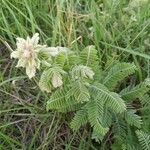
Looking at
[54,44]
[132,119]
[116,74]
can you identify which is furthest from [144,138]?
[54,44]

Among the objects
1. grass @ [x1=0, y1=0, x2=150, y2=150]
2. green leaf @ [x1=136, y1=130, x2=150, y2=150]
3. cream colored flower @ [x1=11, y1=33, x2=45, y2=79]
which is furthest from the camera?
grass @ [x1=0, y1=0, x2=150, y2=150]

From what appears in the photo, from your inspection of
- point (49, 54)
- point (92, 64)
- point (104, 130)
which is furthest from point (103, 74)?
point (49, 54)

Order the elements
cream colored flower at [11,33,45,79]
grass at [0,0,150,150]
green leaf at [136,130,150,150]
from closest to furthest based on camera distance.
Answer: cream colored flower at [11,33,45,79]
green leaf at [136,130,150,150]
grass at [0,0,150,150]

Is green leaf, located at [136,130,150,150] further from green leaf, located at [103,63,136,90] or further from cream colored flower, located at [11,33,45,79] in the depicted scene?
cream colored flower, located at [11,33,45,79]

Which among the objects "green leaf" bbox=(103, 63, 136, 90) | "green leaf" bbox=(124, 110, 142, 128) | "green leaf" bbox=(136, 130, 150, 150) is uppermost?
"green leaf" bbox=(103, 63, 136, 90)

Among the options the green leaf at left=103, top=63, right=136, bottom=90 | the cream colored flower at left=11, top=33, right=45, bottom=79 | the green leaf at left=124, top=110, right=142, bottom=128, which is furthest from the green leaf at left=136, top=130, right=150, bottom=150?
the cream colored flower at left=11, top=33, right=45, bottom=79

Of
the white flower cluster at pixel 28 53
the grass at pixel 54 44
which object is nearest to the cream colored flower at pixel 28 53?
the white flower cluster at pixel 28 53

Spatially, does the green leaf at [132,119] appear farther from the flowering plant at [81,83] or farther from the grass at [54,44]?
the grass at [54,44]

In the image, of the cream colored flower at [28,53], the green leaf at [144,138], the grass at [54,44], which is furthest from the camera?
the grass at [54,44]
